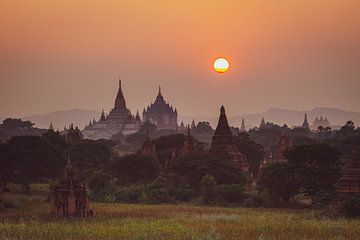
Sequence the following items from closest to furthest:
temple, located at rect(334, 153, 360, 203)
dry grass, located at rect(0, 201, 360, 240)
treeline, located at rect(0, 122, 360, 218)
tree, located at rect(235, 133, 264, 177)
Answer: dry grass, located at rect(0, 201, 360, 240)
temple, located at rect(334, 153, 360, 203)
treeline, located at rect(0, 122, 360, 218)
tree, located at rect(235, 133, 264, 177)

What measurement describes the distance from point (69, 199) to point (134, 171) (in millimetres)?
27640

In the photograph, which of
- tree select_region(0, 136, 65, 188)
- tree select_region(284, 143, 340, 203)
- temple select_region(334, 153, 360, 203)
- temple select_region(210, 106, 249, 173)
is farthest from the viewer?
temple select_region(210, 106, 249, 173)

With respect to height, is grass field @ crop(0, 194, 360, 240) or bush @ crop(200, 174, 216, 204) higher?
bush @ crop(200, 174, 216, 204)

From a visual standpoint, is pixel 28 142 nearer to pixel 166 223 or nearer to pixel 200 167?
pixel 200 167

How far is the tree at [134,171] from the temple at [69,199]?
26.7 metres

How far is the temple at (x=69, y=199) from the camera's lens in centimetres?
4306

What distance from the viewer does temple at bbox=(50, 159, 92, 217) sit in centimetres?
4306

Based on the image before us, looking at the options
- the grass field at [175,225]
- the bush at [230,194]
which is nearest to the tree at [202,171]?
the bush at [230,194]

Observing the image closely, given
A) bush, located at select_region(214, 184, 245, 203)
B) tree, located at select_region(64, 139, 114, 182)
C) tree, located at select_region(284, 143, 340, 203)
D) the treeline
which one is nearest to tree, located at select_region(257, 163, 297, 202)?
the treeline

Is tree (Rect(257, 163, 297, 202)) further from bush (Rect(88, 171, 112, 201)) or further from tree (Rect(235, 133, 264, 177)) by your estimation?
tree (Rect(235, 133, 264, 177))

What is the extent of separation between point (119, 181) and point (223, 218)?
31246mm

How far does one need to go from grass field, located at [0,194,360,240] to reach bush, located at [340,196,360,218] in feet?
5.39

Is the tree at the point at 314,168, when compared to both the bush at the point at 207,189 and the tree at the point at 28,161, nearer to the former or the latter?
the bush at the point at 207,189

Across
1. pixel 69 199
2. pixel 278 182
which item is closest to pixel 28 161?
pixel 69 199
